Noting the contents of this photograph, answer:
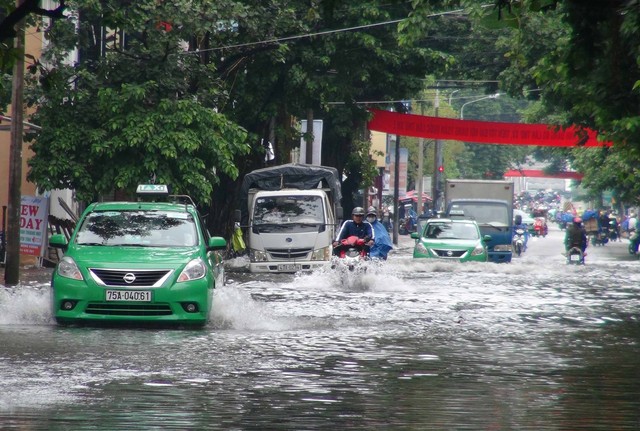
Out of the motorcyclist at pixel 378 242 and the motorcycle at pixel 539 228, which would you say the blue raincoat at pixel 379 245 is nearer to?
the motorcyclist at pixel 378 242

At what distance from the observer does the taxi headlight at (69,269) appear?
14672 millimetres

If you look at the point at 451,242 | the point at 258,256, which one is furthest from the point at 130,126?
the point at 451,242

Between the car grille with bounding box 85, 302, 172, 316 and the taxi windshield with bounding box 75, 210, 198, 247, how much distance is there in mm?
1218

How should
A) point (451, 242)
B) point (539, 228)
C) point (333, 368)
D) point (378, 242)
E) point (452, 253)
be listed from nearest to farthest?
point (333, 368), point (378, 242), point (452, 253), point (451, 242), point (539, 228)

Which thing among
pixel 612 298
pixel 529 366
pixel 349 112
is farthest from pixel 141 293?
pixel 349 112

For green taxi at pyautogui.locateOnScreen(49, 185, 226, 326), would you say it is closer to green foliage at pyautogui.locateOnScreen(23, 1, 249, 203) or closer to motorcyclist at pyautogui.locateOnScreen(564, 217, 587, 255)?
green foliage at pyautogui.locateOnScreen(23, 1, 249, 203)

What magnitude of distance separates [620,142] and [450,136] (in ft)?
75.5

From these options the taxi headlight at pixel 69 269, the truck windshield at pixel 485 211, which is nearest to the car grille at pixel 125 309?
the taxi headlight at pixel 69 269

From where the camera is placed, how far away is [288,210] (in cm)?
3055

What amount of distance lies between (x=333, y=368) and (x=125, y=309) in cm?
369

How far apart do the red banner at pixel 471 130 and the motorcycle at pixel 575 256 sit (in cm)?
530

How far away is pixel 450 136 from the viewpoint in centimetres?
4244

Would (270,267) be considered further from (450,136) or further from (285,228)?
(450,136)

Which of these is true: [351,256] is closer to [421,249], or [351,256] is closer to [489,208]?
[421,249]
